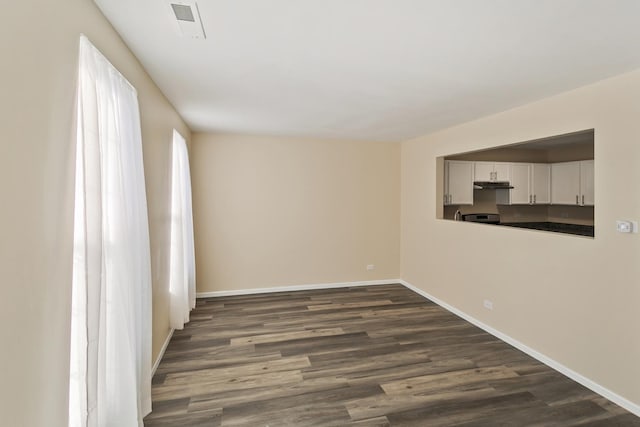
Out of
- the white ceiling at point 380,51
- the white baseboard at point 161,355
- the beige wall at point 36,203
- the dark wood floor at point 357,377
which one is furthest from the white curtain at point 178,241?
the beige wall at point 36,203

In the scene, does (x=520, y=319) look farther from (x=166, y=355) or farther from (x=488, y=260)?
(x=166, y=355)

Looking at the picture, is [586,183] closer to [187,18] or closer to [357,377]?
[357,377]

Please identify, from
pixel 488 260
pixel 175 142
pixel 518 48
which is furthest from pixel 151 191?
pixel 488 260

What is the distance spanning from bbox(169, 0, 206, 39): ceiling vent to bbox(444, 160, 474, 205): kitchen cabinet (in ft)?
13.9

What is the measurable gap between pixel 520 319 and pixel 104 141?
4.07 metres

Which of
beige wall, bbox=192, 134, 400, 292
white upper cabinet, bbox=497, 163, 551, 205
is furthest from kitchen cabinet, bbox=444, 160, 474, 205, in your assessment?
beige wall, bbox=192, 134, 400, 292

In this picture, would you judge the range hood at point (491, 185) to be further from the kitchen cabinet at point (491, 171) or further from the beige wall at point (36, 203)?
the beige wall at point (36, 203)

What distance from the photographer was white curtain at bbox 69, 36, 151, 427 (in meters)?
1.46

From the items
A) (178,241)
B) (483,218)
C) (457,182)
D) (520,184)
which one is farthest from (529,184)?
(178,241)

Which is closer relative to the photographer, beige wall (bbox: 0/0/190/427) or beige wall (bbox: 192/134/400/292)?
beige wall (bbox: 0/0/190/427)

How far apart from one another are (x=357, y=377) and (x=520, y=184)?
4.51 metres

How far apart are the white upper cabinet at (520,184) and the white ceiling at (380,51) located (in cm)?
240

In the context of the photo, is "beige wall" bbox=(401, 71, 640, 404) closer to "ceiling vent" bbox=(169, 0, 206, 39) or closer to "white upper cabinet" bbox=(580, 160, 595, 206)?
"white upper cabinet" bbox=(580, 160, 595, 206)

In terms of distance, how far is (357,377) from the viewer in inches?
111
